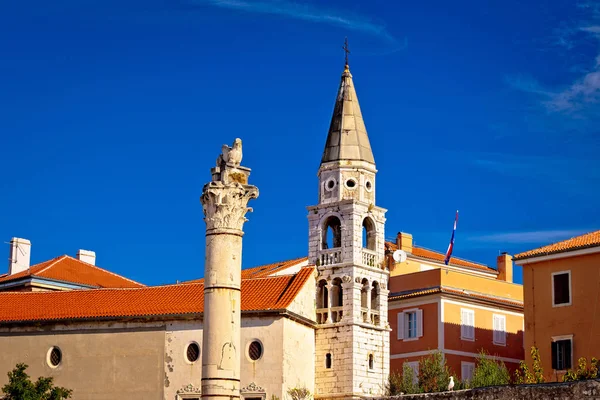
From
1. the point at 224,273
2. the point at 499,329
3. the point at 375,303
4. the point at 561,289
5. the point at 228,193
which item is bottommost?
the point at 224,273

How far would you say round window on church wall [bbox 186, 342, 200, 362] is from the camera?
4925 centimetres

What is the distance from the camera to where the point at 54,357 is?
51.2m

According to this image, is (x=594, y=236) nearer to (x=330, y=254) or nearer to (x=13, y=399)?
(x=330, y=254)

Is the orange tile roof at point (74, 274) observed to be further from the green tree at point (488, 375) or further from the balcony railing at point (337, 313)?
the green tree at point (488, 375)

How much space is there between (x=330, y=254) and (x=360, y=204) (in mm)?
2510

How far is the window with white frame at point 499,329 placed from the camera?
56719 millimetres

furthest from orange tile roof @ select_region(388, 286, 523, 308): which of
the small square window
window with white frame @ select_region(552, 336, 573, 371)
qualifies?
window with white frame @ select_region(552, 336, 573, 371)

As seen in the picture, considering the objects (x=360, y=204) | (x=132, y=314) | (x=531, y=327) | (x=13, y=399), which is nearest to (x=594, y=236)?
(x=531, y=327)

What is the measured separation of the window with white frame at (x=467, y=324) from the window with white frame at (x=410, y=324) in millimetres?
1804

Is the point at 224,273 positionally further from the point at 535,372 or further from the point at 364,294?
the point at 364,294

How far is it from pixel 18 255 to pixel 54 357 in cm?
1301

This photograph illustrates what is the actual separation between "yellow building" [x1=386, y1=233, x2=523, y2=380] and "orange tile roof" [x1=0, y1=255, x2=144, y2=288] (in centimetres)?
1321

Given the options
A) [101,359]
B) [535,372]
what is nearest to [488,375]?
[535,372]

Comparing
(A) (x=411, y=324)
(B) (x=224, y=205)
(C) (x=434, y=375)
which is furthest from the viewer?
(A) (x=411, y=324)
